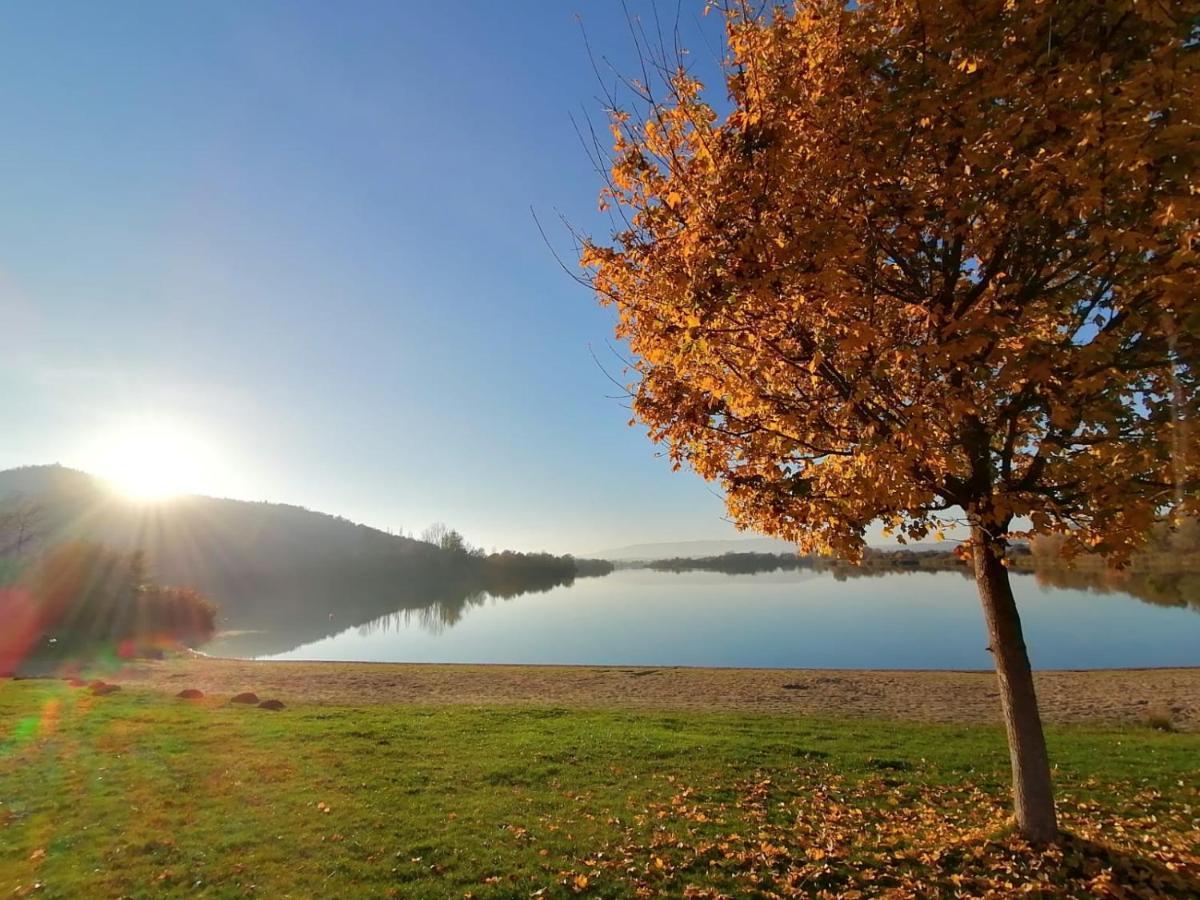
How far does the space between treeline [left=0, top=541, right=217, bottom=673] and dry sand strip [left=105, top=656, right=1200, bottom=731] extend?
12.1 m

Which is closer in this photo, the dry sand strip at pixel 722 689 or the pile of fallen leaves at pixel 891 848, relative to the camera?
the pile of fallen leaves at pixel 891 848

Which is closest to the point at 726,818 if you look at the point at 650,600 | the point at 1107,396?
the point at 1107,396

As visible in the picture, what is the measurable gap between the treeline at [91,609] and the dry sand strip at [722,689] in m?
12.1

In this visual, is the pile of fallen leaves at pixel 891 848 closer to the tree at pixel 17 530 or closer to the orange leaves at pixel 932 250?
the orange leaves at pixel 932 250

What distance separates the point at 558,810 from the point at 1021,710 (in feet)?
19.0

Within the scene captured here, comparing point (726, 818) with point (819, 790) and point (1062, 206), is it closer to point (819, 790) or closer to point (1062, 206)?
point (819, 790)

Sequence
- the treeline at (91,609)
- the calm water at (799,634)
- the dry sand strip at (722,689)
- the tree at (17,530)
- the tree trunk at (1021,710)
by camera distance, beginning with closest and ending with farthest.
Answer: the tree trunk at (1021,710)
the dry sand strip at (722,689)
the calm water at (799,634)
the treeline at (91,609)
the tree at (17,530)

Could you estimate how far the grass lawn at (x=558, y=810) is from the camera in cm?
591

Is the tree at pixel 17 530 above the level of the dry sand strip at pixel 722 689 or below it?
above

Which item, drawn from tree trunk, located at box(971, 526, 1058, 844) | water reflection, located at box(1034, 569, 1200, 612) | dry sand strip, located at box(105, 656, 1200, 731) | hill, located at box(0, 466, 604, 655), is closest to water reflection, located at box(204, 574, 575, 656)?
hill, located at box(0, 466, 604, 655)

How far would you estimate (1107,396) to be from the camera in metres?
4.22

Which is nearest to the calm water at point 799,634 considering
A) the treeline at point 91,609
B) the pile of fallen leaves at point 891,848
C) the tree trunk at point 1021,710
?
the treeline at point 91,609

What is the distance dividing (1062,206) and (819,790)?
883cm

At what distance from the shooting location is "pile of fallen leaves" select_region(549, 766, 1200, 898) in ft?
17.7
